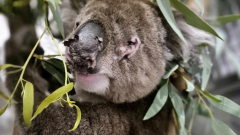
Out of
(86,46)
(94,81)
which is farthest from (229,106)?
(86,46)

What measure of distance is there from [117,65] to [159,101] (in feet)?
1.32

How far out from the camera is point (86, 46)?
1224 mm

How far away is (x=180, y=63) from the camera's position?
5.94 ft

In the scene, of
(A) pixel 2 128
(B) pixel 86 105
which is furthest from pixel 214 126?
(A) pixel 2 128

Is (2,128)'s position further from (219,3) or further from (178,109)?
(219,3)

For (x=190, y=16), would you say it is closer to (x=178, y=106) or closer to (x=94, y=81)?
(x=178, y=106)

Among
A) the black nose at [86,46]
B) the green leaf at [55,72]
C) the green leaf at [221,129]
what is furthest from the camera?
the green leaf at [221,129]

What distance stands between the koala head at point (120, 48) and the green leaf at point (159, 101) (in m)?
0.07

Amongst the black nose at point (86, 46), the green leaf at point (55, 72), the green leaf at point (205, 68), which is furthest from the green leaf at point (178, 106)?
the green leaf at point (55, 72)

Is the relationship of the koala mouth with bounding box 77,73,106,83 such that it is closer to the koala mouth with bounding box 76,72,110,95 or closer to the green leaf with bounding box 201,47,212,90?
the koala mouth with bounding box 76,72,110,95

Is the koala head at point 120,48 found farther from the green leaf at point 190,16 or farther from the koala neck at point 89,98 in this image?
the green leaf at point 190,16

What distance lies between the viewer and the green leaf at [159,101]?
1508 mm

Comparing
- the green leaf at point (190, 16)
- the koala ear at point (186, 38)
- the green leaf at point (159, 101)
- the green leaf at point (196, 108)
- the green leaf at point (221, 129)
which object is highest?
the green leaf at point (190, 16)

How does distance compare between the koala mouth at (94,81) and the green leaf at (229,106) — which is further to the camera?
the green leaf at (229,106)
